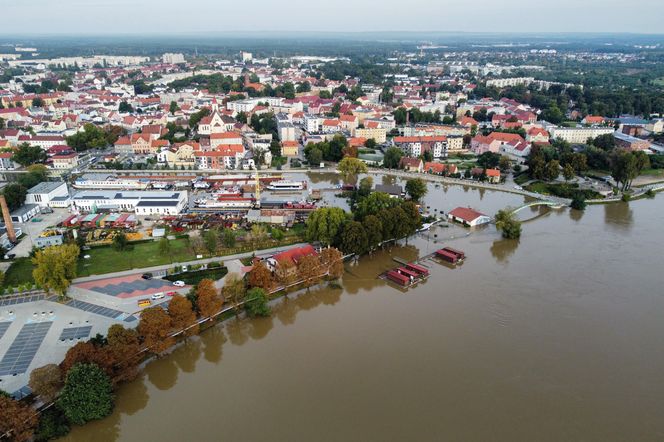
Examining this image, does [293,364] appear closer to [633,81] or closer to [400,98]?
[400,98]

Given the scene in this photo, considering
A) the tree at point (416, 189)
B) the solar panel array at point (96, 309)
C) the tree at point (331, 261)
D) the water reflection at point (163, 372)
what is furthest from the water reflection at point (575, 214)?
the solar panel array at point (96, 309)

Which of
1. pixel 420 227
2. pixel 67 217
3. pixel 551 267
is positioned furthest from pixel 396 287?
pixel 67 217

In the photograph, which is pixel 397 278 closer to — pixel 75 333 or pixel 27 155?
pixel 75 333

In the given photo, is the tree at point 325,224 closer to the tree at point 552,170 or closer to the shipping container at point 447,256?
the shipping container at point 447,256

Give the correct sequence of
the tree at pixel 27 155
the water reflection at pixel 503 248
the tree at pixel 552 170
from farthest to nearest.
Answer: the tree at pixel 27 155, the tree at pixel 552 170, the water reflection at pixel 503 248

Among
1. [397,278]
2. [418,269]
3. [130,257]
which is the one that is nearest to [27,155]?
[130,257]
